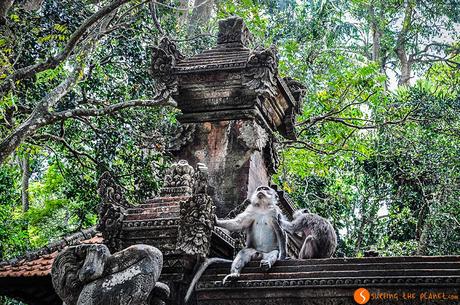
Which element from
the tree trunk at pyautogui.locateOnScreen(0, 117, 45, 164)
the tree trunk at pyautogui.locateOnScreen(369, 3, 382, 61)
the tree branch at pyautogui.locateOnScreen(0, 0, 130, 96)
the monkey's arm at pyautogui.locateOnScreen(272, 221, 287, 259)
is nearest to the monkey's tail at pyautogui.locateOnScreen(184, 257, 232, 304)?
the monkey's arm at pyautogui.locateOnScreen(272, 221, 287, 259)

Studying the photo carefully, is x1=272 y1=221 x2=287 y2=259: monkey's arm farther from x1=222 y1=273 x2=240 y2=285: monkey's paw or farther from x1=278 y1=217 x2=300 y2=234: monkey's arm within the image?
x1=222 y1=273 x2=240 y2=285: monkey's paw

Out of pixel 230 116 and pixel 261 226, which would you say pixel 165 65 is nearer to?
pixel 230 116

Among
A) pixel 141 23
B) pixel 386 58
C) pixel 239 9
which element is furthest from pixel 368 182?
pixel 386 58

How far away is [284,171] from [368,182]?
9.69 ft

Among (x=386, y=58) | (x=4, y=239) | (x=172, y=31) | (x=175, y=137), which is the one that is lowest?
(x=4, y=239)

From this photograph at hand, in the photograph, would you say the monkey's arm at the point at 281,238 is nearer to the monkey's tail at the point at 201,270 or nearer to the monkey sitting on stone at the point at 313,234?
the monkey sitting on stone at the point at 313,234

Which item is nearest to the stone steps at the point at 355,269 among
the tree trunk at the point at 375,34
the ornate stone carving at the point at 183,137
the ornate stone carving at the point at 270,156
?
the ornate stone carving at the point at 183,137

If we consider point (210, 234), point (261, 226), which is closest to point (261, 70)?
point (261, 226)

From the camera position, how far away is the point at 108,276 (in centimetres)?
550

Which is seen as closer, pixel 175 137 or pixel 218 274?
pixel 218 274

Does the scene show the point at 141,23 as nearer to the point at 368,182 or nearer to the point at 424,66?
the point at 368,182

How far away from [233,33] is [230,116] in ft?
4.79

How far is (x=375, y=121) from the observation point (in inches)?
571

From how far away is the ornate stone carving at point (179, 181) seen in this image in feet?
24.3
